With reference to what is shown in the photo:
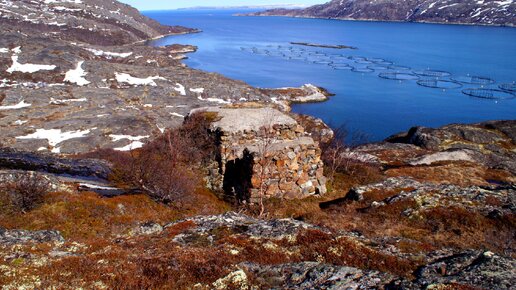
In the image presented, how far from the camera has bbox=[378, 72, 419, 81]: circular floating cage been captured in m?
130

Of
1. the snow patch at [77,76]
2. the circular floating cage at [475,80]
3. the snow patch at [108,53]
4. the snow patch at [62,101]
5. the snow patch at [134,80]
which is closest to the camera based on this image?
the snow patch at [62,101]

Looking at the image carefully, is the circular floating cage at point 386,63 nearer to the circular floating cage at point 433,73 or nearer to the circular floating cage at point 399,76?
the circular floating cage at point 433,73

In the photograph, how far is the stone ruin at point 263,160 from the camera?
2252cm

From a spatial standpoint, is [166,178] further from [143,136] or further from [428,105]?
[428,105]

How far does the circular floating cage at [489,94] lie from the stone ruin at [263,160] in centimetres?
10136

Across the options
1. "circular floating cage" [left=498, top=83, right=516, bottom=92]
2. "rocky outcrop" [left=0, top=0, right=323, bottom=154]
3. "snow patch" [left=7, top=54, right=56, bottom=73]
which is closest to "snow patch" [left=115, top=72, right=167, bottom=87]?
"rocky outcrop" [left=0, top=0, right=323, bottom=154]

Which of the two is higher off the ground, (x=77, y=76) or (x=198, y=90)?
(x=77, y=76)

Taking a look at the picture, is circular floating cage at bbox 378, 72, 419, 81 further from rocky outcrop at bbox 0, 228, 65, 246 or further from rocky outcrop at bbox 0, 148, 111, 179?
rocky outcrop at bbox 0, 228, 65, 246

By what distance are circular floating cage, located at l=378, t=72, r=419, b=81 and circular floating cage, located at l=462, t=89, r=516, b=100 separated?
64.5ft

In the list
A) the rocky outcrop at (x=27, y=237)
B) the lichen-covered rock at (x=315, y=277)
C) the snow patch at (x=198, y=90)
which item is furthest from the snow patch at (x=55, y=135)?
the lichen-covered rock at (x=315, y=277)

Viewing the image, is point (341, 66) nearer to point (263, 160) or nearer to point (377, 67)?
point (377, 67)

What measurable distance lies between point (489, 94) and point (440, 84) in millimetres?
15318

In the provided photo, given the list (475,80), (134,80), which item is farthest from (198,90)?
(475,80)

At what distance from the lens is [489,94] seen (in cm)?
10925
